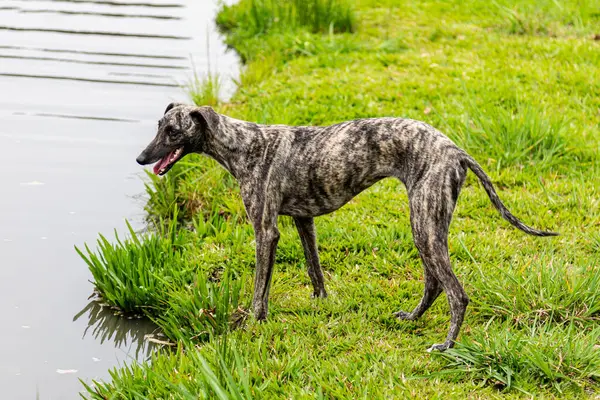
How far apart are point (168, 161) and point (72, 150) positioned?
4129mm

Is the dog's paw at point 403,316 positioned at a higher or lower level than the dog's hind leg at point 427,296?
lower

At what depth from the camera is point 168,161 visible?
5.27m

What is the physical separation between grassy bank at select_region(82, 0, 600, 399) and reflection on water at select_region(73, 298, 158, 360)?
11 cm

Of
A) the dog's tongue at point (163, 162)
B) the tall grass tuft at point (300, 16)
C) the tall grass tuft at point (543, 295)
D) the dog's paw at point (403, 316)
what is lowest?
the dog's paw at point (403, 316)

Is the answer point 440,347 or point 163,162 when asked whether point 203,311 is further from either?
point 440,347

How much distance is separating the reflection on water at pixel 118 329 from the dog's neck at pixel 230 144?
60.0 inches

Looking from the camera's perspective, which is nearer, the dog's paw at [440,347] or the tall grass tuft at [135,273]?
the dog's paw at [440,347]

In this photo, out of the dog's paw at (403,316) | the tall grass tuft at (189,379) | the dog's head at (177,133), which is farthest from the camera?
the dog's paw at (403,316)

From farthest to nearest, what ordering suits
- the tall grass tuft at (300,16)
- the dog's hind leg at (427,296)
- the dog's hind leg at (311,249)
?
1. the tall grass tuft at (300,16)
2. the dog's hind leg at (311,249)
3. the dog's hind leg at (427,296)

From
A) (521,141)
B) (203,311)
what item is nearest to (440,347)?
(203,311)

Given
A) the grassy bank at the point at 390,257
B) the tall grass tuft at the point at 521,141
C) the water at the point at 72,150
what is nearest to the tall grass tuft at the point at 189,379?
the grassy bank at the point at 390,257

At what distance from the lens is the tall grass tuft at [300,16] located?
12602mm

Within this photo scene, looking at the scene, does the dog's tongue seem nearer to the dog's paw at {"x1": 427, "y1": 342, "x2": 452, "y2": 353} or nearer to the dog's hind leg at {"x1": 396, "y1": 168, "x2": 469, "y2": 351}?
the dog's hind leg at {"x1": 396, "y1": 168, "x2": 469, "y2": 351}

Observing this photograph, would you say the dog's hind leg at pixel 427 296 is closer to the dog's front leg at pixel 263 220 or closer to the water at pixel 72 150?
the dog's front leg at pixel 263 220
